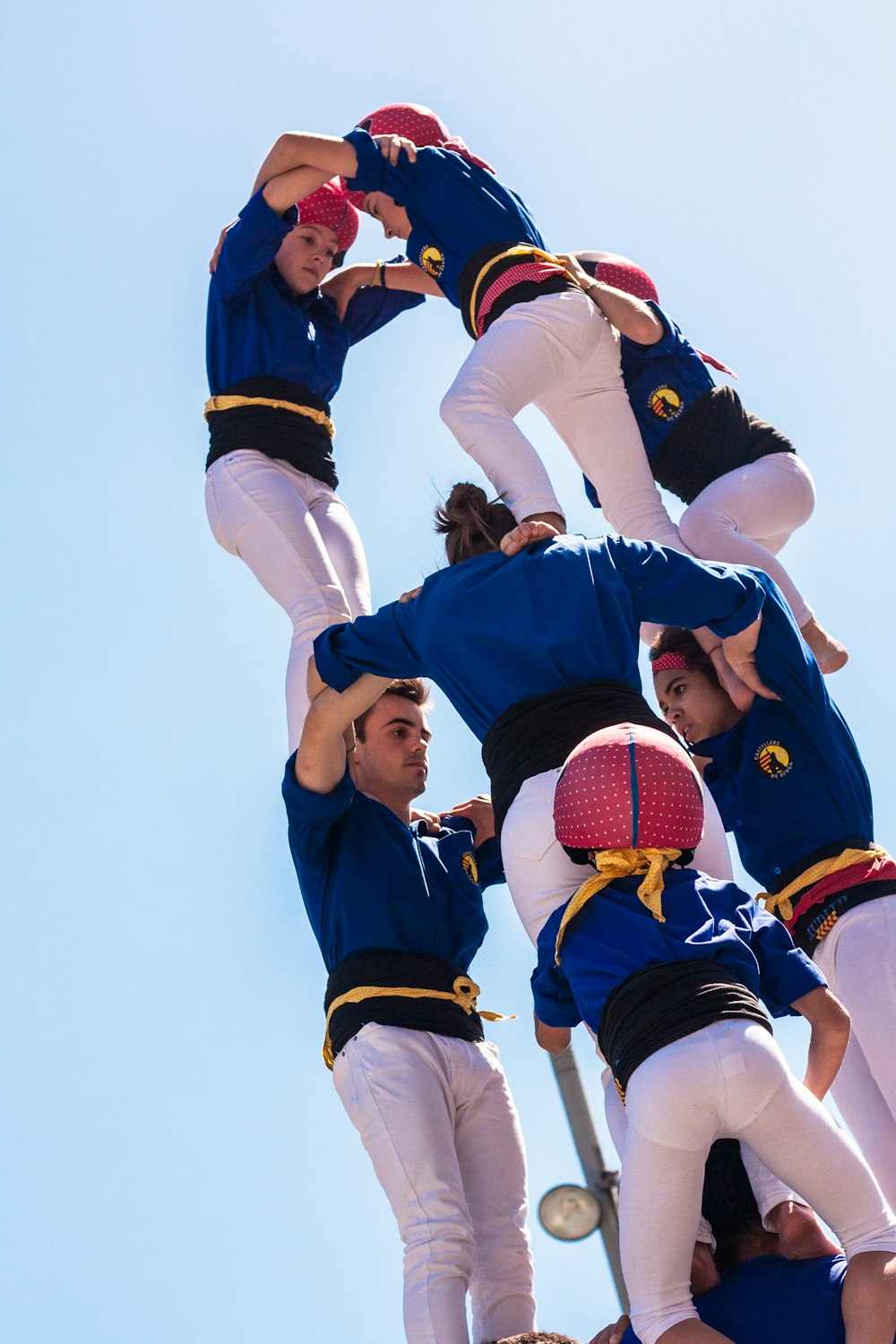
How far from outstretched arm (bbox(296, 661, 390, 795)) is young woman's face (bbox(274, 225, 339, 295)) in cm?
271

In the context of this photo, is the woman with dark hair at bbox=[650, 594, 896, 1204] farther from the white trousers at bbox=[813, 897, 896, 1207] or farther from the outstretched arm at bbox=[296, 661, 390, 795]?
the outstretched arm at bbox=[296, 661, 390, 795]

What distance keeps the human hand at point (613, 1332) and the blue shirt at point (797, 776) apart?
170 cm

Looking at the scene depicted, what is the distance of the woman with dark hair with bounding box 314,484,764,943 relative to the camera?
4242mm

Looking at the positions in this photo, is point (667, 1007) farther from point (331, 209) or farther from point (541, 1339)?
point (331, 209)

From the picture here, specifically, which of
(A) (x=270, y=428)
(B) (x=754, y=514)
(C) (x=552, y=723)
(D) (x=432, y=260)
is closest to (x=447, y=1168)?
(C) (x=552, y=723)

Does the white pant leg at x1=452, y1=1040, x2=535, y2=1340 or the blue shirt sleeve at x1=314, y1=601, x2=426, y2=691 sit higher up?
the blue shirt sleeve at x1=314, y1=601, x2=426, y2=691

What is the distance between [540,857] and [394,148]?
3355 millimetres

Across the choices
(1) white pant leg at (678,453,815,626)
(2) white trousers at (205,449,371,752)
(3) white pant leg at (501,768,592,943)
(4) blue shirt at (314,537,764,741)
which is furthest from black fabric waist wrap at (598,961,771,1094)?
(2) white trousers at (205,449,371,752)

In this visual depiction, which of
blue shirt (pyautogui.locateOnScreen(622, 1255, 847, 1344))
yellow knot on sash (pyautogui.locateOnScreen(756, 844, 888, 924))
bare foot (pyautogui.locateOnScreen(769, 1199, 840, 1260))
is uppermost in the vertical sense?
yellow knot on sash (pyautogui.locateOnScreen(756, 844, 888, 924))

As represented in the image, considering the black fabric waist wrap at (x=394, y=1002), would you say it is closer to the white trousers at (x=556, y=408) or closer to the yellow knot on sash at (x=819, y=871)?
the yellow knot on sash at (x=819, y=871)

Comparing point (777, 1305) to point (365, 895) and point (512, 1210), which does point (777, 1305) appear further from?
point (365, 895)

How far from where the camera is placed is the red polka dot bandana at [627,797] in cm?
383

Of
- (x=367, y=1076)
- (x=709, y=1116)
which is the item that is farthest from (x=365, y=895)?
(x=709, y=1116)

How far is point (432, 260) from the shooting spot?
6.41m
